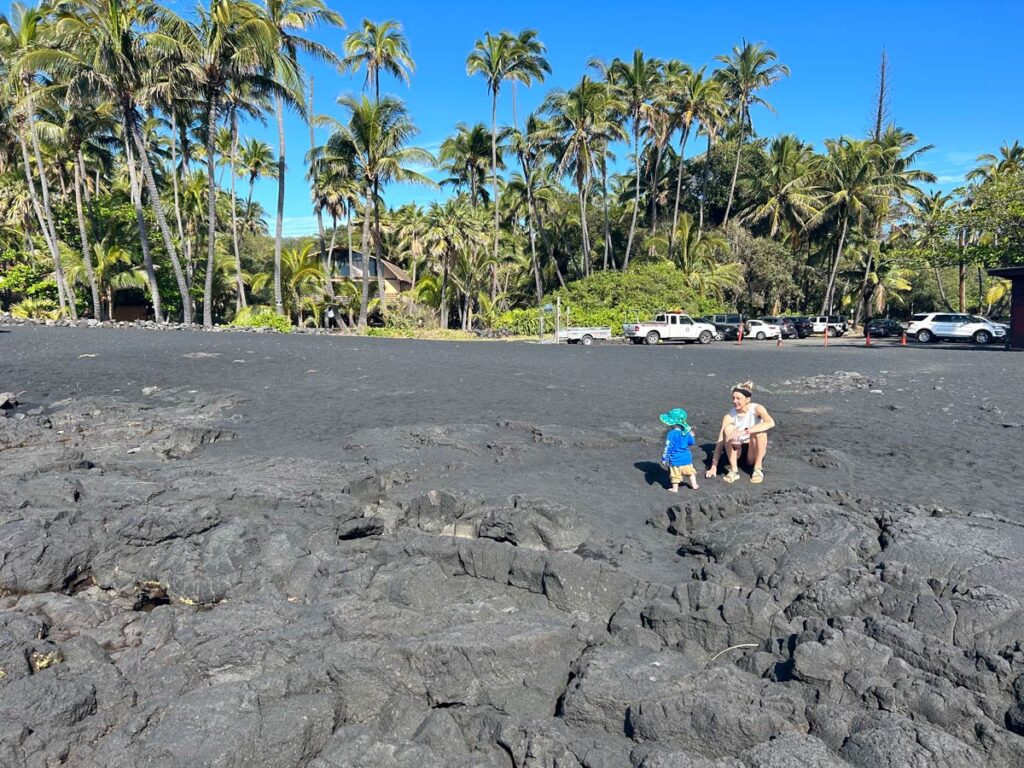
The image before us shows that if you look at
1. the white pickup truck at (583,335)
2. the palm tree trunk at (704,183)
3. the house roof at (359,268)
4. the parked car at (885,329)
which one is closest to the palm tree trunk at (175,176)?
the house roof at (359,268)

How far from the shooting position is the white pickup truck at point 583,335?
1174 inches

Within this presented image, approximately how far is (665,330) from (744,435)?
23.6 m

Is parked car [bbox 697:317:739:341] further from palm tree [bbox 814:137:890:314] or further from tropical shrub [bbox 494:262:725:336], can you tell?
palm tree [bbox 814:137:890:314]

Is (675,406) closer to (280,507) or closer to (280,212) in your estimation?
(280,507)

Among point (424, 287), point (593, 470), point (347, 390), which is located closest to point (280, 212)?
point (424, 287)

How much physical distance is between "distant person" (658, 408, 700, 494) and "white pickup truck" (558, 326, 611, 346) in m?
22.6

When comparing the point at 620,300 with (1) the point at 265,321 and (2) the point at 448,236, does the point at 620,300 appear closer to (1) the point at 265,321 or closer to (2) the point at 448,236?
(2) the point at 448,236

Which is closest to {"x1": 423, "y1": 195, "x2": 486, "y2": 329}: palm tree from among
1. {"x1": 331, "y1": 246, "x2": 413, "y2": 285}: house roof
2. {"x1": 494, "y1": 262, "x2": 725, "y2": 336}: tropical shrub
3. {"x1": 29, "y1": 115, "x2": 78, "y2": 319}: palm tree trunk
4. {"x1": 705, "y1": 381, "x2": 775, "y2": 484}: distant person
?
{"x1": 494, "y1": 262, "x2": 725, "y2": 336}: tropical shrub

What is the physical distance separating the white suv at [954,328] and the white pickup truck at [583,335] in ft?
43.8

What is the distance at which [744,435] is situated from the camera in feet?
24.4

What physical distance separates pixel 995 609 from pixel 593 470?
14.7 ft

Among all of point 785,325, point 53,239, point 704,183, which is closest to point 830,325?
point 785,325

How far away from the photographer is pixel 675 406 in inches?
468

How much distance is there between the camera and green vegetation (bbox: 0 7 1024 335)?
91.2 ft
